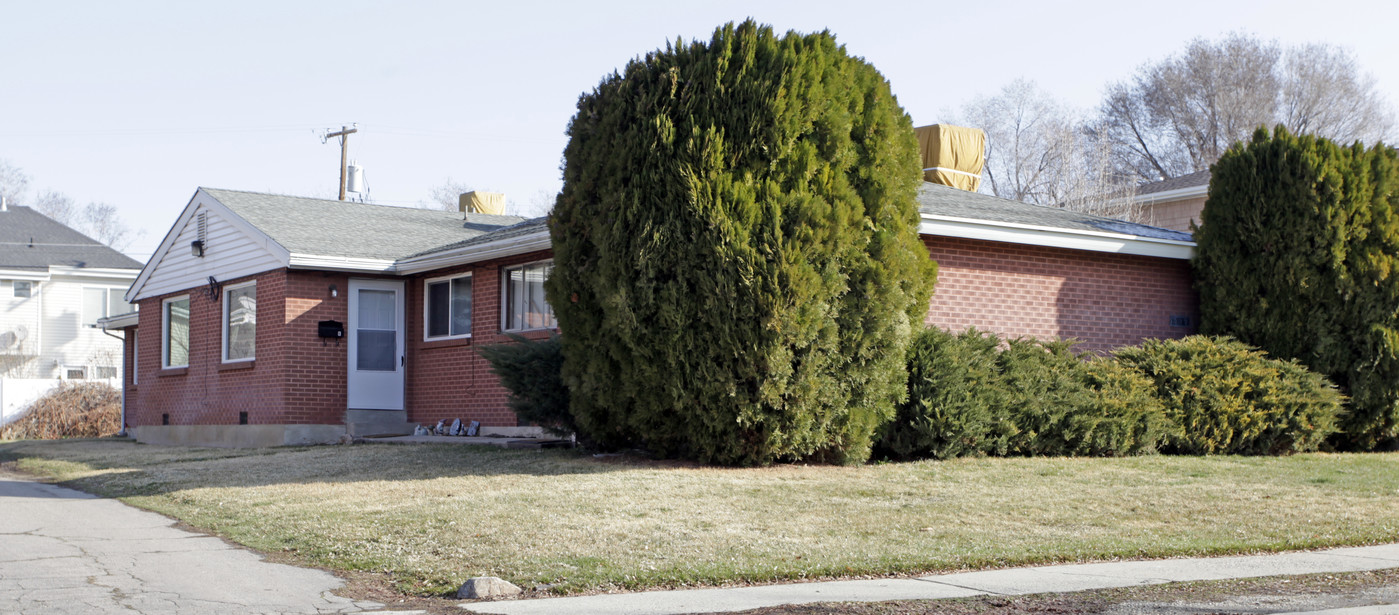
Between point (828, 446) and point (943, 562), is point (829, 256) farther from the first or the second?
point (943, 562)

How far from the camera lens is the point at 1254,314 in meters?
15.2

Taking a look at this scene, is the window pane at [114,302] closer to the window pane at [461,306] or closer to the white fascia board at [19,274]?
the white fascia board at [19,274]

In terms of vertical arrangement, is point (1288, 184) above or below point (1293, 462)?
above

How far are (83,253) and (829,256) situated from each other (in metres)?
33.7

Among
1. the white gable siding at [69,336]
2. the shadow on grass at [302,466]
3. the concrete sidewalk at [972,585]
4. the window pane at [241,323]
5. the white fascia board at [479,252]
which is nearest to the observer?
the concrete sidewalk at [972,585]

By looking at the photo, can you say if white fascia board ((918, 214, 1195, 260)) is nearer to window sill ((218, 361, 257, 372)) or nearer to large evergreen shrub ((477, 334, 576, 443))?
A: large evergreen shrub ((477, 334, 576, 443))

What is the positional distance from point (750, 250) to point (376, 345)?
375 inches

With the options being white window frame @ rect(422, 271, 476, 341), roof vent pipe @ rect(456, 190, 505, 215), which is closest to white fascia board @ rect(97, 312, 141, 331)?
roof vent pipe @ rect(456, 190, 505, 215)

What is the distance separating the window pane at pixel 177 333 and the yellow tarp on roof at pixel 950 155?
42.7 ft

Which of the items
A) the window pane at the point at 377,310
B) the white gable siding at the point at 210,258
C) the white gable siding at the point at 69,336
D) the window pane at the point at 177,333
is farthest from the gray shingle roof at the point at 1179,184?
the white gable siding at the point at 69,336

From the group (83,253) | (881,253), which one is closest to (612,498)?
(881,253)

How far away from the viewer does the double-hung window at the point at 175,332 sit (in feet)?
71.6

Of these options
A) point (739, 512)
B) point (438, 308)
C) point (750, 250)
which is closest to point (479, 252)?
point (438, 308)

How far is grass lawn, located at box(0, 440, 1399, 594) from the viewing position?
7551 mm
